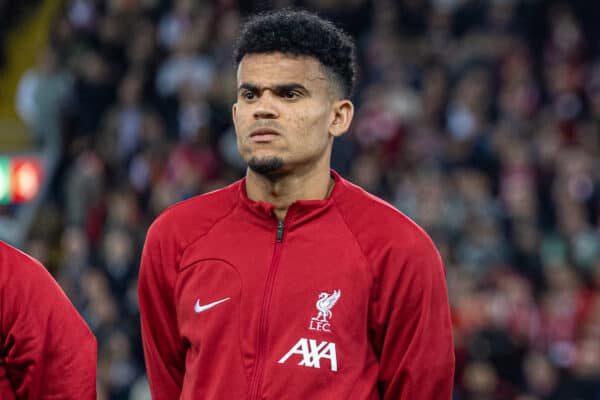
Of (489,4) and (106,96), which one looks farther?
(106,96)

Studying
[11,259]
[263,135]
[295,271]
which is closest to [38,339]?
[11,259]

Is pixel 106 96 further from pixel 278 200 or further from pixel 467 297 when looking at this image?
pixel 278 200

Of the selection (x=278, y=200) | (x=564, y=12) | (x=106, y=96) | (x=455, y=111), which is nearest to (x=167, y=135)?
(x=106, y=96)

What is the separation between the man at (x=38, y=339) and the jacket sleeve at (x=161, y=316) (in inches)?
8.9

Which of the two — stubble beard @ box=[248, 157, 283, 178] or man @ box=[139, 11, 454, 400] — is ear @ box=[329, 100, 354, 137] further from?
stubble beard @ box=[248, 157, 283, 178]

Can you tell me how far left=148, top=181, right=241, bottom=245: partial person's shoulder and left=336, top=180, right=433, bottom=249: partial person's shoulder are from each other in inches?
14.4

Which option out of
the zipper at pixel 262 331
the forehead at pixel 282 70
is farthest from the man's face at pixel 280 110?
the zipper at pixel 262 331

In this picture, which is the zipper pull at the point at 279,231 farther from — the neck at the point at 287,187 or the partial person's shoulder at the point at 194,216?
the partial person's shoulder at the point at 194,216

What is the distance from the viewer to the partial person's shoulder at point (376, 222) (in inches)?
166

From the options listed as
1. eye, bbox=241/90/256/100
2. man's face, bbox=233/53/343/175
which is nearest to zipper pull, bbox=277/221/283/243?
man's face, bbox=233/53/343/175

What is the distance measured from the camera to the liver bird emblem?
414 cm

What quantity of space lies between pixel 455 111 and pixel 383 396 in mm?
7433

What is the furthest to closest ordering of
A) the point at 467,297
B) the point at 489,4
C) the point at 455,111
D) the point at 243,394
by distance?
the point at 489,4
the point at 455,111
the point at 467,297
the point at 243,394

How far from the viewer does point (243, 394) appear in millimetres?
4098
